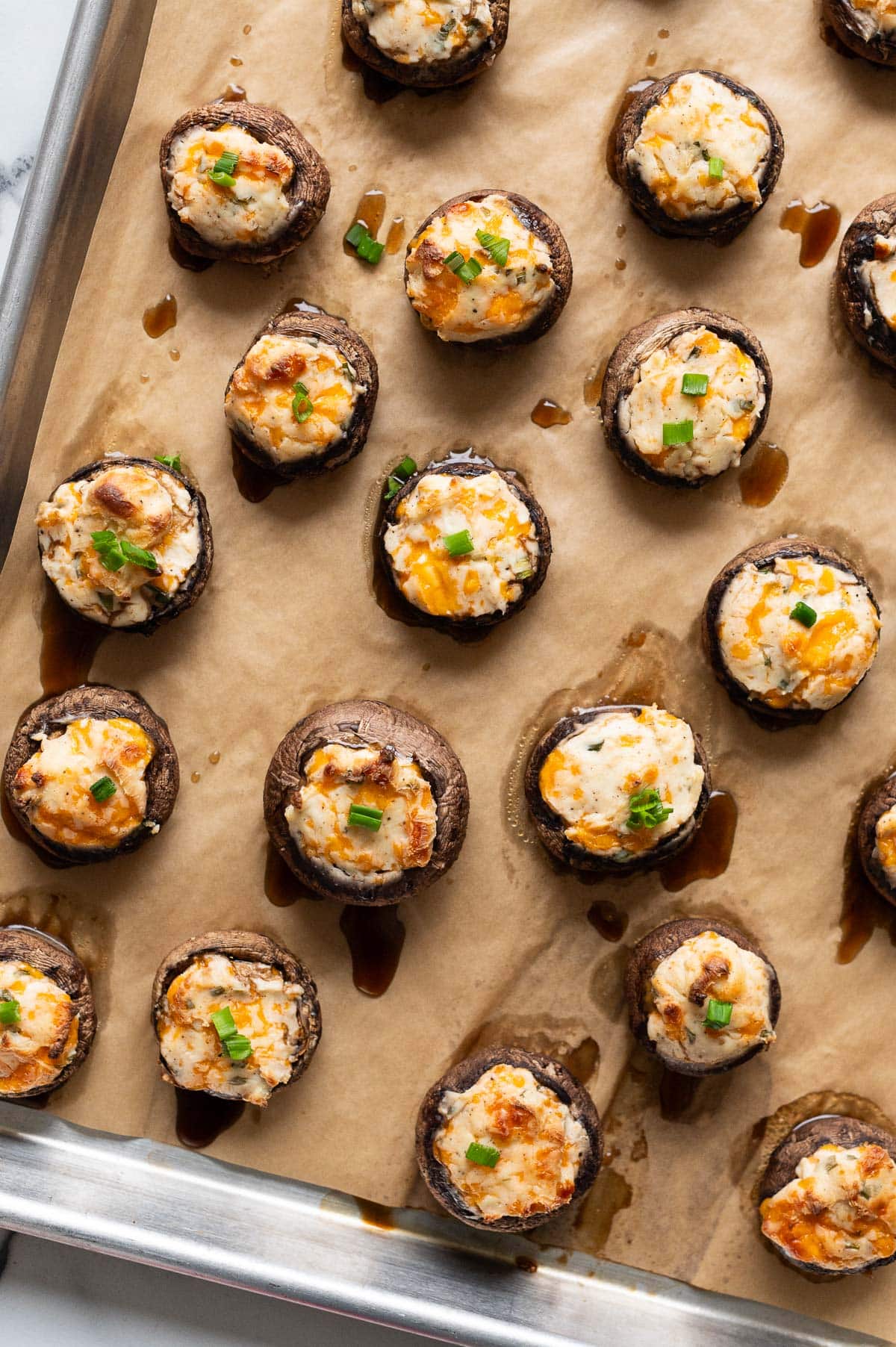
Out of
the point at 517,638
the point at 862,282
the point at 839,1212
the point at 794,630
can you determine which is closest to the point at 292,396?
the point at 517,638

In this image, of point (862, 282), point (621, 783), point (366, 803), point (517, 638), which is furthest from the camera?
point (517, 638)

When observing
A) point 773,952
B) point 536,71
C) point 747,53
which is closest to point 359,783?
point 773,952

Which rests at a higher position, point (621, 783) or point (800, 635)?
point (800, 635)

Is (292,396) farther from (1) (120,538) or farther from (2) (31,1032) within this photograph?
(2) (31,1032)

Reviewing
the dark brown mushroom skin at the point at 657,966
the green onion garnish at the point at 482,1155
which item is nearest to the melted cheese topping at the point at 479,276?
the dark brown mushroom skin at the point at 657,966

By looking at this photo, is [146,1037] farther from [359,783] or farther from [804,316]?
[804,316]

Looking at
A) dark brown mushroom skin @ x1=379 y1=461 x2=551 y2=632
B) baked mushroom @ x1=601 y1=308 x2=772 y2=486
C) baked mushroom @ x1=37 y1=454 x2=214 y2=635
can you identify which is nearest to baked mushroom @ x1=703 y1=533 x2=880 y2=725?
baked mushroom @ x1=601 y1=308 x2=772 y2=486
